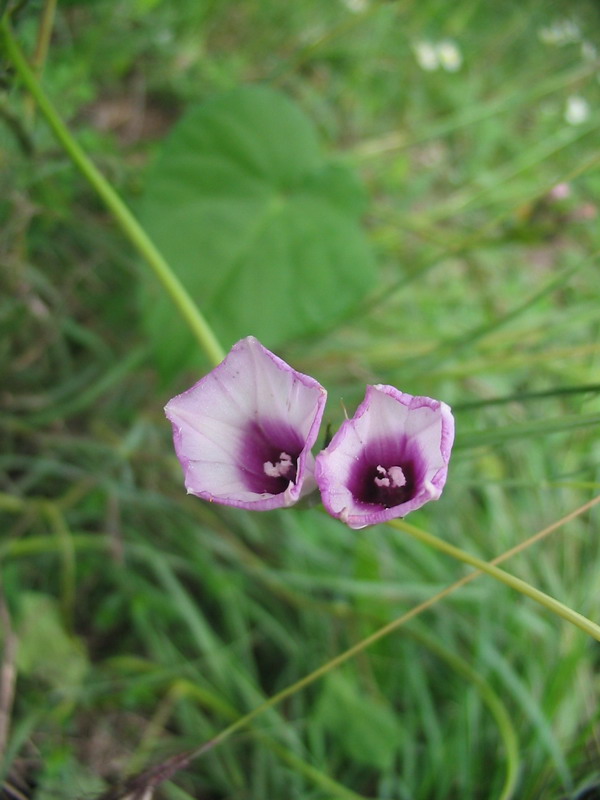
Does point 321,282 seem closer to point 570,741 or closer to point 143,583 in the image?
point 143,583

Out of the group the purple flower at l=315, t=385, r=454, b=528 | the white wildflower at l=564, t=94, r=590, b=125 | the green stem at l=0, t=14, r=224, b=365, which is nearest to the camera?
the purple flower at l=315, t=385, r=454, b=528

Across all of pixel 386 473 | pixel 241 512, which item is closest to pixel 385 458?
pixel 386 473

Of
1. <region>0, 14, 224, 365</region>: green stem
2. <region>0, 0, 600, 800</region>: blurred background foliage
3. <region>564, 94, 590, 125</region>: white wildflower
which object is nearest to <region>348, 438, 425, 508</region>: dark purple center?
<region>0, 14, 224, 365</region>: green stem

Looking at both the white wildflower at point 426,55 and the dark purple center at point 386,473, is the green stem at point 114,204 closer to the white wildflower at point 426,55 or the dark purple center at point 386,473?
the dark purple center at point 386,473

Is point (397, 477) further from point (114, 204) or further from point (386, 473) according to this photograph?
point (114, 204)

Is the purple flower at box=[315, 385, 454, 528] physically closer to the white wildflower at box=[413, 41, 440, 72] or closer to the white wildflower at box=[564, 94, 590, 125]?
the white wildflower at box=[564, 94, 590, 125]

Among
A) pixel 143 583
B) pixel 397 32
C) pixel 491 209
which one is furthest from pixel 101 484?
pixel 397 32
